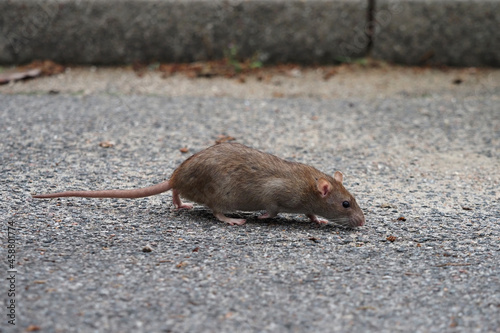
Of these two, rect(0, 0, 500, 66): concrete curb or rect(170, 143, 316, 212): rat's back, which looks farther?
rect(0, 0, 500, 66): concrete curb

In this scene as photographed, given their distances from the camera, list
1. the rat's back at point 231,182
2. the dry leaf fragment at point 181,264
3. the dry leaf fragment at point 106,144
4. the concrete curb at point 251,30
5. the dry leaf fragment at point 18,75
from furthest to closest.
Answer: the concrete curb at point 251,30
the dry leaf fragment at point 18,75
the dry leaf fragment at point 106,144
the rat's back at point 231,182
the dry leaf fragment at point 181,264

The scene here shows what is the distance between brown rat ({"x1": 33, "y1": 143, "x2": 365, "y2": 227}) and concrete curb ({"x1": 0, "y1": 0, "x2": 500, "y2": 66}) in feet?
14.9

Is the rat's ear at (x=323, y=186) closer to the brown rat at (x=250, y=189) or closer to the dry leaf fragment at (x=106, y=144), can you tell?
the brown rat at (x=250, y=189)

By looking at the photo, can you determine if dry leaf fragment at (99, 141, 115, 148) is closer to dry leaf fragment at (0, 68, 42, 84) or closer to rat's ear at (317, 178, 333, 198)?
rat's ear at (317, 178, 333, 198)

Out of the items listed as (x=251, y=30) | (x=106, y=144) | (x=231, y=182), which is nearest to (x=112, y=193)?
(x=231, y=182)

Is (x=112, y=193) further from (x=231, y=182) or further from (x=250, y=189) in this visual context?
(x=250, y=189)

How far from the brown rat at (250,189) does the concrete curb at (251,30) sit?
454 cm

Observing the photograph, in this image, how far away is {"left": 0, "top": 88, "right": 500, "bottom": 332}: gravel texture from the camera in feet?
9.78

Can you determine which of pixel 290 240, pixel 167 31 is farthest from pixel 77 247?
pixel 167 31

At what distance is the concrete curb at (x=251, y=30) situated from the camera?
332 inches

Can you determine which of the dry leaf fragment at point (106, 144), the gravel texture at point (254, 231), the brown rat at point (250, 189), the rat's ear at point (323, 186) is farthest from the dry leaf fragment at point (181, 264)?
the dry leaf fragment at point (106, 144)

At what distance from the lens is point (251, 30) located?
8523mm

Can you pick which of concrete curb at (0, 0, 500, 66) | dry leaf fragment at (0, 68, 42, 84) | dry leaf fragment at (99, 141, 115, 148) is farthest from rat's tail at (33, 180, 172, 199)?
concrete curb at (0, 0, 500, 66)

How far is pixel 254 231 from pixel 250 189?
0.31 meters
